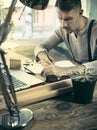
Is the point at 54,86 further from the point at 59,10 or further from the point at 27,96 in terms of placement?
the point at 59,10

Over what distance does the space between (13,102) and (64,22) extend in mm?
Result: 1000

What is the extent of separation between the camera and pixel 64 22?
2.07 m

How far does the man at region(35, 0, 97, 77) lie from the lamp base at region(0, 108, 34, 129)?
496 mm

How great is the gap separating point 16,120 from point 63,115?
214 millimetres

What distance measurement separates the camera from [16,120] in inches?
48.5

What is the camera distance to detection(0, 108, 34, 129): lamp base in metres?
1.21

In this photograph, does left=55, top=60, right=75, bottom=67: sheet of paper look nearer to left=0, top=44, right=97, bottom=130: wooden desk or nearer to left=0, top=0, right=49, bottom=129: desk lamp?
left=0, top=44, right=97, bottom=130: wooden desk

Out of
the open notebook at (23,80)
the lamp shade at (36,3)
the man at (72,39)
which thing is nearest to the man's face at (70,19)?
the man at (72,39)

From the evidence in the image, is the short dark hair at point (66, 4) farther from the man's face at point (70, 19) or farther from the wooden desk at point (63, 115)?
the wooden desk at point (63, 115)

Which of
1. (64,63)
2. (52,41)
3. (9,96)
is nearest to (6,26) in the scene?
(9,96)

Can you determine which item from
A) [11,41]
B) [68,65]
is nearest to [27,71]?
[68,65]

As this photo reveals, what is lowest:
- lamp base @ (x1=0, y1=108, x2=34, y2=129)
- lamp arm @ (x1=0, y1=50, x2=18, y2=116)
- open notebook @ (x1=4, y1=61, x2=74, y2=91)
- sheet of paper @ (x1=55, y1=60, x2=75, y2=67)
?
sheet of paper @ (x1=55, y1=60, x2=75, y2=67)

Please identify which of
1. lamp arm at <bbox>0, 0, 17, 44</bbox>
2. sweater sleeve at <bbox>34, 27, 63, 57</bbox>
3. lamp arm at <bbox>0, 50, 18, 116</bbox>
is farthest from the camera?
sweater sleeve at <bbox>34, 27, 63, 57</bbox>

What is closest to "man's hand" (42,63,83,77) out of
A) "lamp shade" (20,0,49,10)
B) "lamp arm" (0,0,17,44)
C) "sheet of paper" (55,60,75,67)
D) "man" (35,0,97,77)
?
"man" (35,0,97,77)
